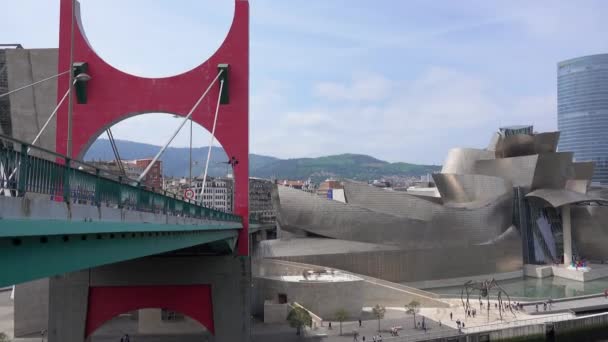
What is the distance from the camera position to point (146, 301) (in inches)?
824

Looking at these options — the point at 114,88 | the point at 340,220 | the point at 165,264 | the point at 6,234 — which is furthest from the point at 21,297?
the point at 6,234

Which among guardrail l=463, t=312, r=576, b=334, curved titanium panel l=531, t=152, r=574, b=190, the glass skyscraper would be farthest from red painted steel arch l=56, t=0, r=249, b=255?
the glass skyscraper

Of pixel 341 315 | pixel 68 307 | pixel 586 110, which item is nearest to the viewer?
pixel 68 307

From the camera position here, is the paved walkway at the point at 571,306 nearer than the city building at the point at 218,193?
Yes

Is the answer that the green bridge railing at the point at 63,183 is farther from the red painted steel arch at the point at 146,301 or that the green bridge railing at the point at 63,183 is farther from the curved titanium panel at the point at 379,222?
the curved titanium panel at the point at 379,222

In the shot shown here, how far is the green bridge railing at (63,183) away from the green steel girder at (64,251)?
0.51 metres

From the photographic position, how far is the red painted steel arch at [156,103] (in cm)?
2225

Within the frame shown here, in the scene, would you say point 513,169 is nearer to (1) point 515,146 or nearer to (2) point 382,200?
(1) point 515,146

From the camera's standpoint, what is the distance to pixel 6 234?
17.0 feet

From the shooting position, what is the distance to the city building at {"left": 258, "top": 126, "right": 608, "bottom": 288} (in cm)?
3775

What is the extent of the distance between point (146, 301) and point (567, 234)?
128 ft

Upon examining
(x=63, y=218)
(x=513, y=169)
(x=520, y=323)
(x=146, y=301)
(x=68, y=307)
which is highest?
(x=513, y=169)

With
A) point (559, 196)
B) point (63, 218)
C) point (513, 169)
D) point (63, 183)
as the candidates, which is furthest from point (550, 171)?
point (63, 218)

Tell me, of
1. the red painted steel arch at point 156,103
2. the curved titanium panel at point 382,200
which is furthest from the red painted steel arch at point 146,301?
the curved titanium panel at point 382,200
